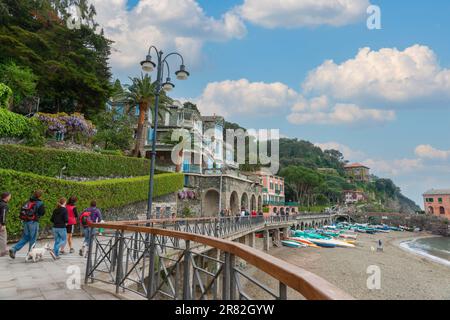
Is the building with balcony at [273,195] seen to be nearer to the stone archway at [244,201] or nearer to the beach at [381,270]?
the stone archway at [244,201]

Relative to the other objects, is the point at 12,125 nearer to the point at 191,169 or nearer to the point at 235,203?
the point at 191,169

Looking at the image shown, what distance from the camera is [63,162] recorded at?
16.7 m

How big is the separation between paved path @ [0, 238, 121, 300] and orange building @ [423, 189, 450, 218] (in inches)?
3626

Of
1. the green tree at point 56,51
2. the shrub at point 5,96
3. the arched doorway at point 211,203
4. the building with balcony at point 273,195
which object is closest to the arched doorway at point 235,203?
the arched doorway at point 211,203

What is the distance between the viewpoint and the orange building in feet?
246

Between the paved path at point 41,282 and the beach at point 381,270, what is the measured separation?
8.89m

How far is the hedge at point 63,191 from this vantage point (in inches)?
428

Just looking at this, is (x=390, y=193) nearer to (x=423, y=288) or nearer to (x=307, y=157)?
(x=307, y=157)

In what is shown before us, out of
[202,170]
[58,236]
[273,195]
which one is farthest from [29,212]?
[273,195]

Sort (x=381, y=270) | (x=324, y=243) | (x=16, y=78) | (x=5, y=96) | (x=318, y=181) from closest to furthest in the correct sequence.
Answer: (x=5, y=96)
(x=16, y=78)
(x=381, y=270)
(x=324, y=243)
(x=318, y=181)

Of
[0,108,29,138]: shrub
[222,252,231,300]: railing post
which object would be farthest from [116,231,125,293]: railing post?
[0,108,29,138]: shrub

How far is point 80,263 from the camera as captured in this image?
7488 mm

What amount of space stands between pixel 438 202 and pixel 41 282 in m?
94.7
